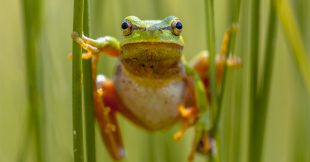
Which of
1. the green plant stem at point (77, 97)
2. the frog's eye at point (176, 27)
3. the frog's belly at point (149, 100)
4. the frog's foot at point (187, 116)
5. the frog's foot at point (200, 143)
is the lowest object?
the frog's foot at point (200, 143)

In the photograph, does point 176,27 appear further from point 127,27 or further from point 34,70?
Answer: point 34,70

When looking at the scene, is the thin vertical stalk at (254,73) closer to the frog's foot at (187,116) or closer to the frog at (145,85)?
the frog at (145,85)

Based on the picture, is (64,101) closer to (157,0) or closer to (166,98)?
(166,98)

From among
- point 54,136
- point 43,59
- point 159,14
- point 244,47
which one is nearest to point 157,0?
point 159,14

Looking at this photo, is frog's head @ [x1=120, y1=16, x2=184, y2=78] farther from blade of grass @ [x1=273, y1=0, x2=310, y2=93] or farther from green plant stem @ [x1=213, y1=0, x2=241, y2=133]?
blade of grass @ [x1=273, y1=0, x2=310, y2=93]

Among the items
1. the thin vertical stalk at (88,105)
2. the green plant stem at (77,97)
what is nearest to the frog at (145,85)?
the thin vertical stalk at (88,105)

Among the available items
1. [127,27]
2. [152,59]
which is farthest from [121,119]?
[127,27]
